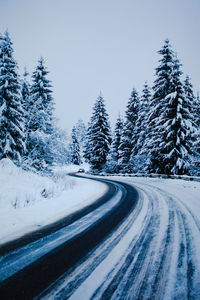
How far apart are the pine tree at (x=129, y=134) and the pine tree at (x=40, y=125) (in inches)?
567

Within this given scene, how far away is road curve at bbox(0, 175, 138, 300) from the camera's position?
2.14 meters

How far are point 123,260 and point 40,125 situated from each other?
51.7 feet

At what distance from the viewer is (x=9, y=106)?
13.7 metres

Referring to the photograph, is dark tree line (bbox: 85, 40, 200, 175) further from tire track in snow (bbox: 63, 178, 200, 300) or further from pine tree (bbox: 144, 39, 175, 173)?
tire track in snow (bbox: 63, 178, 200, 300)

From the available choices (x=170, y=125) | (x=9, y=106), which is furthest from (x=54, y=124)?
(x=170, y=125)

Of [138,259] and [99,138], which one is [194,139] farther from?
[99,138]

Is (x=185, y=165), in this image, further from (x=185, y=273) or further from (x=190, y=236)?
(x=185, y=273)

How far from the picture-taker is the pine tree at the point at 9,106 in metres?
13.2

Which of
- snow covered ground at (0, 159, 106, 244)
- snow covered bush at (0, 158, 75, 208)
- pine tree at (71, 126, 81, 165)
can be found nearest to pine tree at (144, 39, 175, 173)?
snow covered bush at (0, 158, 75, 208)

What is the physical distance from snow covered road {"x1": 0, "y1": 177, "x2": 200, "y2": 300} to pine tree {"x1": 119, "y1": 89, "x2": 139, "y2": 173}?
24471mm

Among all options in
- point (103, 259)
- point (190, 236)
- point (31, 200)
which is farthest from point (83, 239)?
point (31, 200)

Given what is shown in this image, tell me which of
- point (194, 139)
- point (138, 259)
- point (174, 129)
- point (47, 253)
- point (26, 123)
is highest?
point (174, 129)

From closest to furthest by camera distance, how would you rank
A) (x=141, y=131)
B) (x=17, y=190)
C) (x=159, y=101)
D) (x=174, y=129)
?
(x=17, y=190) < (x=174, y=129) < (x=159, y=101) < (x=141, y=131)

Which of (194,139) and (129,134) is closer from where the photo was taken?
(194,139)
